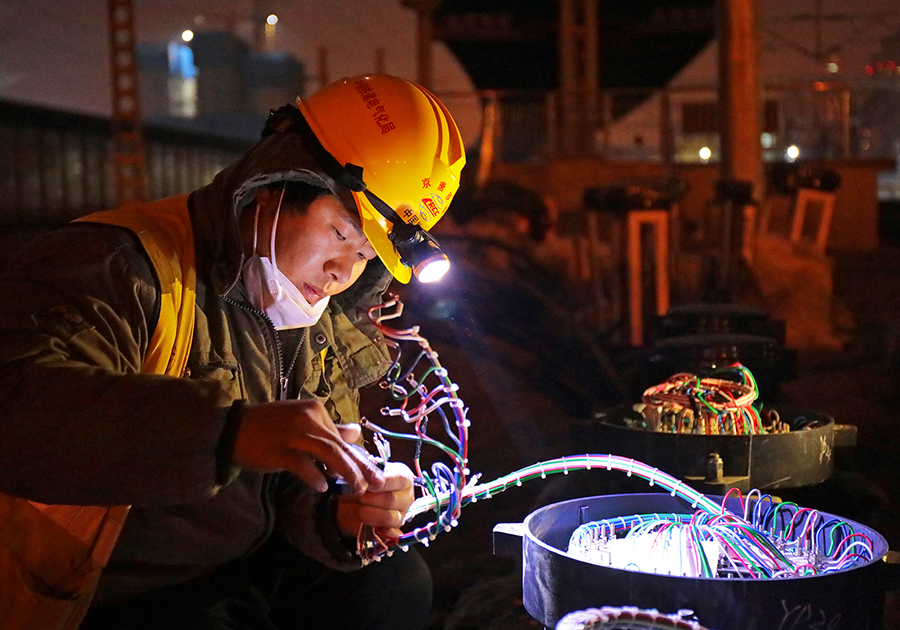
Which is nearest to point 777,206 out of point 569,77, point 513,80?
point 569,77

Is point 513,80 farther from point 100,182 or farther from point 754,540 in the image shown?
point 754,540

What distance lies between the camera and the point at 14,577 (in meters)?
1.85

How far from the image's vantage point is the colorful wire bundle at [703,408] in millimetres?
3076

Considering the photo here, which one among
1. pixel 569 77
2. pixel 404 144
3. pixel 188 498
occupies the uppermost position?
pixel 569 77

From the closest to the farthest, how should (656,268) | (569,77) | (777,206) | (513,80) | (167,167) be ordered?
(656,268)
(777,206)
(569,77)
(513,80)
(167,167)

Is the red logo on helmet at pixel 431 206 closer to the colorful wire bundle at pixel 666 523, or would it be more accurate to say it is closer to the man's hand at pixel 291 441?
the colorful wire bundle at pixel 666 523

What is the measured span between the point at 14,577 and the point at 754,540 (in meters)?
1.73

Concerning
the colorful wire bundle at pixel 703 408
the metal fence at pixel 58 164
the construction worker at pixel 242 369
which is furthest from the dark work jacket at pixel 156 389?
the metal fence at pixel 58 164

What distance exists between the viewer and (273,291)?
229 centimetres

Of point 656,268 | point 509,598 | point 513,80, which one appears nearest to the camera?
point 509,598

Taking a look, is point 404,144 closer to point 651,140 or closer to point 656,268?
point 656,268

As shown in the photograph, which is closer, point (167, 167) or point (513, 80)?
point (513, 80)

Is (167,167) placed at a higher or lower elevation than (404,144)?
higher

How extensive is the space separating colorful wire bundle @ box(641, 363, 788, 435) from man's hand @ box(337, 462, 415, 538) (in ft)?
3.96
